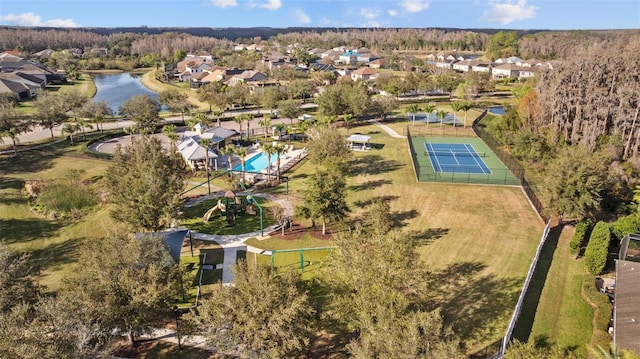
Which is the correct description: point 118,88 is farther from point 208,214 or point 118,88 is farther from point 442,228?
point 442,228

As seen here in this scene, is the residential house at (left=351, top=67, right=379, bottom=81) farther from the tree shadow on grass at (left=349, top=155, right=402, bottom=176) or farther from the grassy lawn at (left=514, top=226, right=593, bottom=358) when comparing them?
the grassy lawn at (left=514, top=226, right=593, bottom=358)

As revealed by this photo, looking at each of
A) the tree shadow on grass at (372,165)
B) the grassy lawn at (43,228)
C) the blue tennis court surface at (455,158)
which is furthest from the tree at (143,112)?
the blue tennis court surface at (455,158)

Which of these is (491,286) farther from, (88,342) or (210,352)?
(88,342)

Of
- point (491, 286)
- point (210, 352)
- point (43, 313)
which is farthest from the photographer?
point (491, 286)

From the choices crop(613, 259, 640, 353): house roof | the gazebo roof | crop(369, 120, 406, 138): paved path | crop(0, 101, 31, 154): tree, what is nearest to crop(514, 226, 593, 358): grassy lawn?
crop(613, 259, 640, 353): house roof

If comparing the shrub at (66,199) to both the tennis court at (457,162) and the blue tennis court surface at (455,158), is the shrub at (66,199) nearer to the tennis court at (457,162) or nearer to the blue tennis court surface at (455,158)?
the tennis court at (457,162)

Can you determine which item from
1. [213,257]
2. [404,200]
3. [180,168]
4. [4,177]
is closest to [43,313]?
[213,257]
